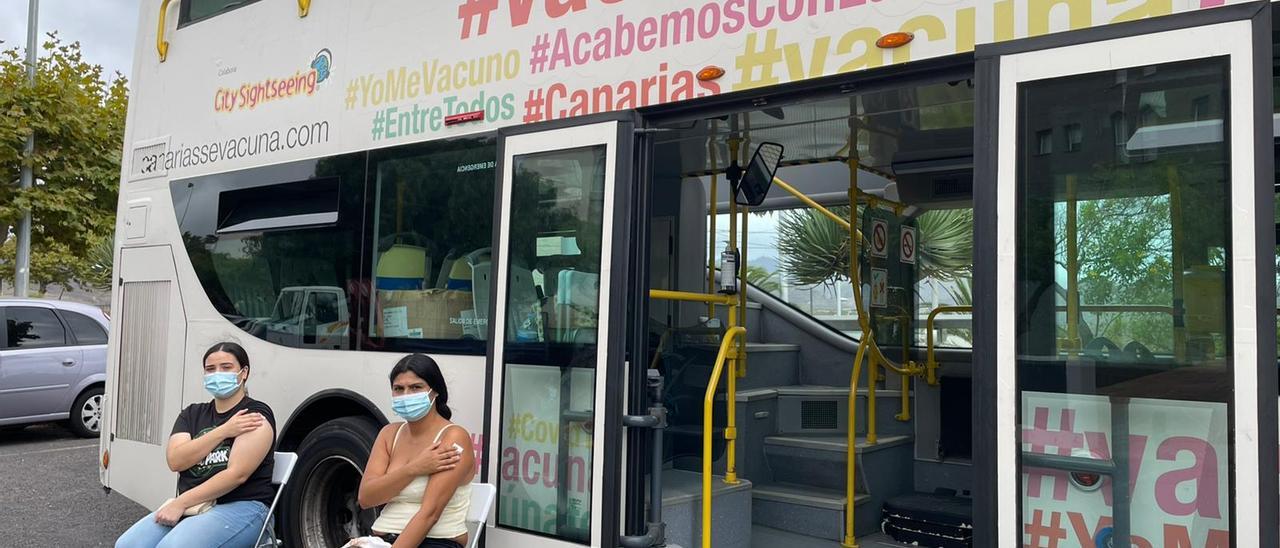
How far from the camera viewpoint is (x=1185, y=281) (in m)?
2.38

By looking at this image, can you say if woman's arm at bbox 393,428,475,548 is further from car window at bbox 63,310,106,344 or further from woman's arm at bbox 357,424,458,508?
car window at bbox 63,310,106,344

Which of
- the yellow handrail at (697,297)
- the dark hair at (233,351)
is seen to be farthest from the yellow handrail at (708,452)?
the dark hair at (233,351)

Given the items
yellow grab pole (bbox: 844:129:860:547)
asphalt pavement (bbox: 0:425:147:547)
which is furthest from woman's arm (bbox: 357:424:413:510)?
asphalt pavement (bbox: 0:425:147:547)

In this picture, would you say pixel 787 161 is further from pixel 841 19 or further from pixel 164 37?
pixel 164 37

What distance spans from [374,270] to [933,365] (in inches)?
125

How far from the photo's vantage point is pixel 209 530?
3746 millimetres

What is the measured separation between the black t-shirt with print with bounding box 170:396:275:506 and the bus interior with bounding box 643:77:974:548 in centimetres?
163

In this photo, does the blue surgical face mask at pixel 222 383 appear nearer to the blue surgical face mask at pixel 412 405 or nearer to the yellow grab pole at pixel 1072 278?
the blue surgical face mask at pixel 412 405

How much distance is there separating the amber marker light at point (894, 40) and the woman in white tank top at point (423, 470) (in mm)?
1913

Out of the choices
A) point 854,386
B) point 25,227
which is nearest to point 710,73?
point 854,386

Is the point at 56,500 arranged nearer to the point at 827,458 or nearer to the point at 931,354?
the point at 827,458

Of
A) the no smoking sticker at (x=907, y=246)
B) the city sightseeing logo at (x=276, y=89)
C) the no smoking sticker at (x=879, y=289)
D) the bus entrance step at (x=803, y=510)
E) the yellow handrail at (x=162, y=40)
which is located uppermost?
the yellow handrail at (x=162, y=40)

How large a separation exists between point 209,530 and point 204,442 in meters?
0.34

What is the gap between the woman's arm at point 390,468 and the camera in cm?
347
